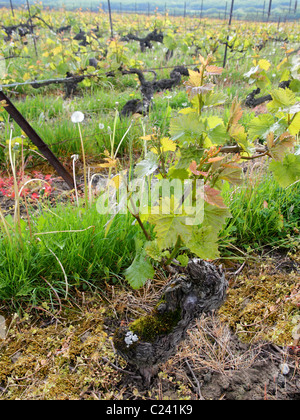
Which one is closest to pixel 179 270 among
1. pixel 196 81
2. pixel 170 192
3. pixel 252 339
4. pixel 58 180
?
pixel 252 339

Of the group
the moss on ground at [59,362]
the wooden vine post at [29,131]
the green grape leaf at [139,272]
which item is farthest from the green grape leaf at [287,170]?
the wooden vine post at [29,131]

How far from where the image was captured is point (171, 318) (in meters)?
1.16

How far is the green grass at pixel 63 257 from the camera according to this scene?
1.43 metres

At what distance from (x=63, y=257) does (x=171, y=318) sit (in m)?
0.67

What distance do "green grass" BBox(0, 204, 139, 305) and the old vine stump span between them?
0.42m

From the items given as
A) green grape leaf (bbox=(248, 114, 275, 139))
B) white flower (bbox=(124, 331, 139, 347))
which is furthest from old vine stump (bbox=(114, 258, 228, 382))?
green grape leaf (bbox=(248, 114, 275, 139))

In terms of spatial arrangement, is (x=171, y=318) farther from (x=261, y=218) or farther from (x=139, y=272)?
(x=261, y=218)

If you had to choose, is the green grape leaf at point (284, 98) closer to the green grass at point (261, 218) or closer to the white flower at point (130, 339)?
the green grass at point (261, 218)

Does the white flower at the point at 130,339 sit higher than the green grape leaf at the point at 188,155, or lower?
lower

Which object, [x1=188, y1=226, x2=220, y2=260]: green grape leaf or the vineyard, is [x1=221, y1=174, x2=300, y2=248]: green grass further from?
[x1=188, y1=226, x2=220, y2=260]: green grape leaf

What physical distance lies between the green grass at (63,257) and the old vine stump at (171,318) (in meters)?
0.42

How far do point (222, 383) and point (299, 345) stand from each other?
417mm

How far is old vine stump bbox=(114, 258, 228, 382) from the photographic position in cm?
112

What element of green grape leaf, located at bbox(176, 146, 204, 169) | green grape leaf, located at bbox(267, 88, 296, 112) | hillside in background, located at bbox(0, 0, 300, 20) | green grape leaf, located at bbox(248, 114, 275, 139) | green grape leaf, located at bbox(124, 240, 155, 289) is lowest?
green grape leaf, located at bbox(124, 240, 155, 289)
